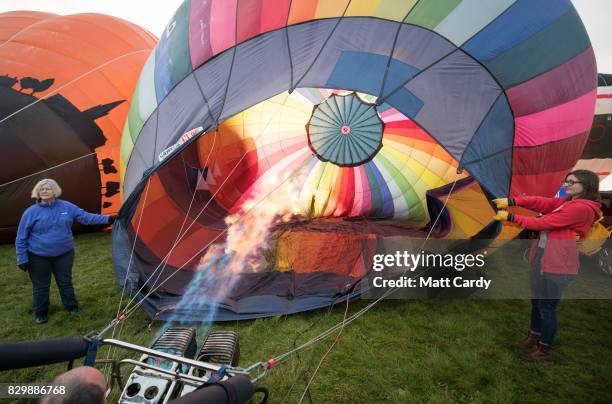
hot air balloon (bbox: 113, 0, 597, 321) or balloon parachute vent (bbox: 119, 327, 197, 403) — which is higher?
hot air balloon (bbox: 113, 0, 597, 321)

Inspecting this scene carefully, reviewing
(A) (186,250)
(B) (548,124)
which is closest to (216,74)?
(A) (186,250)

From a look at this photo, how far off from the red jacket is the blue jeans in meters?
0.07

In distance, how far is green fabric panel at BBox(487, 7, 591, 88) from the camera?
2.84 m

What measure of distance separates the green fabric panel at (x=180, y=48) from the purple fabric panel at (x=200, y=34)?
54mm

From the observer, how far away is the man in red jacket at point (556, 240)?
2527 mm

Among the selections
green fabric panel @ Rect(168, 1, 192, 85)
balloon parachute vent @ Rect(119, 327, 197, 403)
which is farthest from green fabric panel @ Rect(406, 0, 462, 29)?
balloon parachute vent @ Rect(119, 327, 197, 403)

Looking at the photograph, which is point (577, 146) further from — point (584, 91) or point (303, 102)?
point (303, 102)

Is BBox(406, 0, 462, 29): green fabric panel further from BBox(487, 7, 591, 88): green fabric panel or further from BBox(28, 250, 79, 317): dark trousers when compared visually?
BBox(28, 250, 79, 317): dark trousers

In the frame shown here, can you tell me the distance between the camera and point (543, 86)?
297 cm

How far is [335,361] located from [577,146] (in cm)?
290

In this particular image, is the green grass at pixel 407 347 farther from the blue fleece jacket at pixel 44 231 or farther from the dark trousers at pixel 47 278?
the blue fleece jacket at pixel 44 231

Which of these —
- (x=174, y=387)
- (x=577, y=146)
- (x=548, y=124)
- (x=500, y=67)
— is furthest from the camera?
(x=577, y=146)

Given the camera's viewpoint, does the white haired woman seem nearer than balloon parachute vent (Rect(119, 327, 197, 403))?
No

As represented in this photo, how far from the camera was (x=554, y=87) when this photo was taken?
3.00 meters
